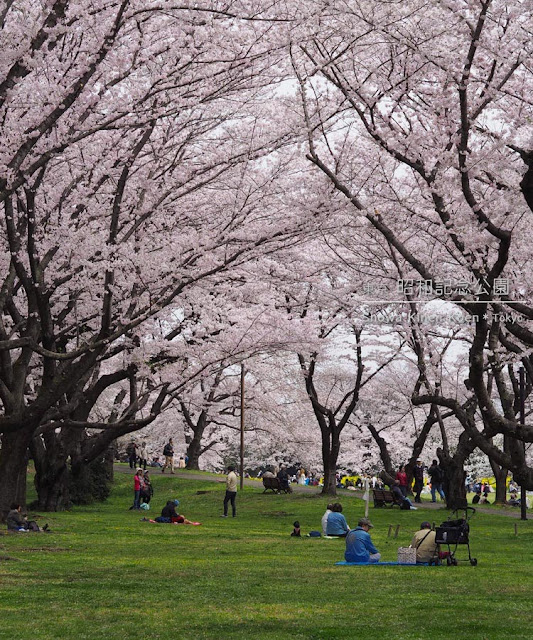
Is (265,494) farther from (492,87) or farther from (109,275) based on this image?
(492,87)

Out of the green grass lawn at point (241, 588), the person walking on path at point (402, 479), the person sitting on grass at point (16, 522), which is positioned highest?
the person walking on path at point (402, 479)

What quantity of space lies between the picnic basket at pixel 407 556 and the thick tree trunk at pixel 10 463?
865 cm

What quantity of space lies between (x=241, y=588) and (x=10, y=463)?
1025 centimetres

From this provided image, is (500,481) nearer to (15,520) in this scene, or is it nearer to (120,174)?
(15,520)

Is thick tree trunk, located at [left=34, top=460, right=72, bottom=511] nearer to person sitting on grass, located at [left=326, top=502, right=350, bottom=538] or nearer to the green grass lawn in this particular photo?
the green grass lawn

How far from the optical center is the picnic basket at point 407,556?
13.9m

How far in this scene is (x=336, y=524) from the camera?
18359 millimetres

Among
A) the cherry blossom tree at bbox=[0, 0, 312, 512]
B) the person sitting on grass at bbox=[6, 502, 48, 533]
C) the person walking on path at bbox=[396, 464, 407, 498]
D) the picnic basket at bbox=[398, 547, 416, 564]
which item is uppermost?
the cherry blossom tree at bbox=[0, 0, 312, 512]

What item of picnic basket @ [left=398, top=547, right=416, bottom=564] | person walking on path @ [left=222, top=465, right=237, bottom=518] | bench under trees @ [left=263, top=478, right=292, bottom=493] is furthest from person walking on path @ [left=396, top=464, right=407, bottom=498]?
picnic basket @ [left=398, top=547, right=416, bottom=564]

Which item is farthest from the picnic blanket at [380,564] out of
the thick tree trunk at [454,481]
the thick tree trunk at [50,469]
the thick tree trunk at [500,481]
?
the thick tree trunk at [500,481]

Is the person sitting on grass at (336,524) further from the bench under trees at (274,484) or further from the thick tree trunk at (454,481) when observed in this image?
the bench under trees at (274,484)

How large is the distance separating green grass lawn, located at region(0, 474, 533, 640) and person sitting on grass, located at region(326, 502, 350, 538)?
18.0 inches

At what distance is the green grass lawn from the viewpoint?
Result: 27.0 ft

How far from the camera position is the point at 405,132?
1590 cm
